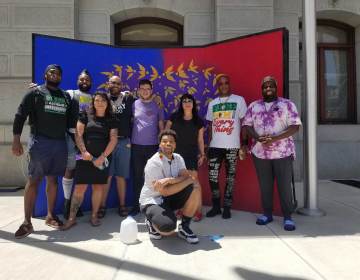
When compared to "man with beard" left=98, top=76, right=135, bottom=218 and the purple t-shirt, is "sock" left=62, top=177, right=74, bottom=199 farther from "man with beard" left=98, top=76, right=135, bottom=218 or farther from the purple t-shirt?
the purple t-shirt

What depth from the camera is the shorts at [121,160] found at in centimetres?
533

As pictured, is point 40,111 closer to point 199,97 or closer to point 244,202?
point 199,97

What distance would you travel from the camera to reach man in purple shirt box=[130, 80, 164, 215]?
5309 millimetres

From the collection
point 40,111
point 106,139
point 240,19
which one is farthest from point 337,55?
point 40,111

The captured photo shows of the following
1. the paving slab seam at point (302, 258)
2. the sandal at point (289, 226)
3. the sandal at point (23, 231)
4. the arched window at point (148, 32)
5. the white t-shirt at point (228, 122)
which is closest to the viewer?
the paving slab seam at point (302, 258)

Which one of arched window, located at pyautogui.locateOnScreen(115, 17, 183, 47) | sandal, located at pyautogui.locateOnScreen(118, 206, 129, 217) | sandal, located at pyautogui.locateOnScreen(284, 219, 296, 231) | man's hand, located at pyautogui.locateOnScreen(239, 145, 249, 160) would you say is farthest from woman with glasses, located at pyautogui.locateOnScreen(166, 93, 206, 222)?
arched window, located at pyautogui.locateOnScreen(115, 17, 183, 47)

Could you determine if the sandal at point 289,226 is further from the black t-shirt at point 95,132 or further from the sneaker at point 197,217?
the black t-shirt at point 95,132

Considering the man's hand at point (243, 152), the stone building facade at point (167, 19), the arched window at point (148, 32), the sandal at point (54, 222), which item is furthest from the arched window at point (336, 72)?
the sandal at point (54, 222)

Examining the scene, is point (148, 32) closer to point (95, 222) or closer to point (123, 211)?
point (123, 211)

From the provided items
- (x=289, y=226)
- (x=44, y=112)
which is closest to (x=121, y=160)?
(x=44, y=112)

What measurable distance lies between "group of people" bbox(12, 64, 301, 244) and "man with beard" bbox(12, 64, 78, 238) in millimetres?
12

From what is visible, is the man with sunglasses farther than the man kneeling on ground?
Yes

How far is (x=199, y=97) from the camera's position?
5992mm

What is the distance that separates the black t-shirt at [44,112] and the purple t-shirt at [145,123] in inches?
40.7
